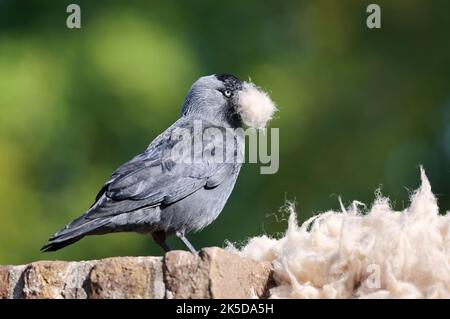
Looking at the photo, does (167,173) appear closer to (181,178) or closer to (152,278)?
(181,178)

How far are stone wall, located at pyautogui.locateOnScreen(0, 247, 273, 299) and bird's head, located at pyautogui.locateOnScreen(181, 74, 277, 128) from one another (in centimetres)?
199

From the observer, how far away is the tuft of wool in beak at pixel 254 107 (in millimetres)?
5352

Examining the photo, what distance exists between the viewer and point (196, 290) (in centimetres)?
Result: 348

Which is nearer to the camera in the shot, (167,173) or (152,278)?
(152,278)

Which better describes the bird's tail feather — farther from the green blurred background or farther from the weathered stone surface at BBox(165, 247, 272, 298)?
the green blurred background

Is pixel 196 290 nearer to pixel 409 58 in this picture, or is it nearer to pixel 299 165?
pixel 299 165

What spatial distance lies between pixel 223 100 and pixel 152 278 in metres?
2.33

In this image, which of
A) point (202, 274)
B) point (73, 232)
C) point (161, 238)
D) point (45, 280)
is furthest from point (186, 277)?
point (161, 238)

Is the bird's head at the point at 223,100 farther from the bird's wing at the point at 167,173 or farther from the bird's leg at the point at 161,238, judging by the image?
the bird's leg at the point at 161,238

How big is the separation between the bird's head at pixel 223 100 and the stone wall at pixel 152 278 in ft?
6.54

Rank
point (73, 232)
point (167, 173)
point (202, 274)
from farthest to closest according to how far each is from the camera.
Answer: point (167, 173) < point (73, 232) < point (202, 274)

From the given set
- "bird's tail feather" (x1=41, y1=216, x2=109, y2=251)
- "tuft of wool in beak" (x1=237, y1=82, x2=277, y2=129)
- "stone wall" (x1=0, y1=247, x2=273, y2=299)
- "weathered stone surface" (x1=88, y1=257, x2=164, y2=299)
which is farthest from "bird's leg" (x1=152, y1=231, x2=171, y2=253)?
"weathered stone surface" (x1=88, y1=257, x2=164, y2=299)

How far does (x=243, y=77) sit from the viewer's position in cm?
903
